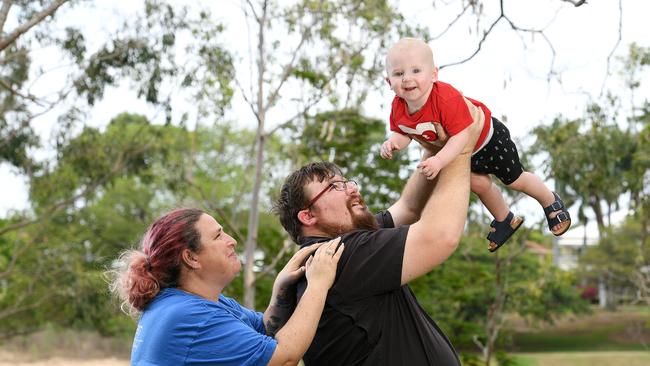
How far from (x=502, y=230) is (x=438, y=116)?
2.15 feet

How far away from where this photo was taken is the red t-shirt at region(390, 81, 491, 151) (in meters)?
2.97

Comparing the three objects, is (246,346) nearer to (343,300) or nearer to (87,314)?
(343,300)

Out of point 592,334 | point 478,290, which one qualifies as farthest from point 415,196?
point 592,334

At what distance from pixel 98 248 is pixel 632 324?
19.6 metres

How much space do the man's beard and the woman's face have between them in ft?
1.02

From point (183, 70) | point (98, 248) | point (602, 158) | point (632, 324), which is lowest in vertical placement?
point (632, 324)

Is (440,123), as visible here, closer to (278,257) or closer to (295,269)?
(295,269)

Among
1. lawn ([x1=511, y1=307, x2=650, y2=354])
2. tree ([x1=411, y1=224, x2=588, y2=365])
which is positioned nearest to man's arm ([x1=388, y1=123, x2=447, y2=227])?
tree ([x1=411, y1=224, x2=588, y2=365])

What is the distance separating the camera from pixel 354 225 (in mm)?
2930

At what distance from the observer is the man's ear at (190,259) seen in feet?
9.04

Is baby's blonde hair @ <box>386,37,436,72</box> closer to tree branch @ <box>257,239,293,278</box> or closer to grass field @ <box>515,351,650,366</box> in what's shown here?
tree branch @ <box>257,239,293,278</box>

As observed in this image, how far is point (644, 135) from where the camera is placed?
650 inches

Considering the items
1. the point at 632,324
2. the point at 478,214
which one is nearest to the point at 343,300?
the point at 478,214

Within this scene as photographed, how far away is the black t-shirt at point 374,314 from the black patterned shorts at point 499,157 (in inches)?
24.9
